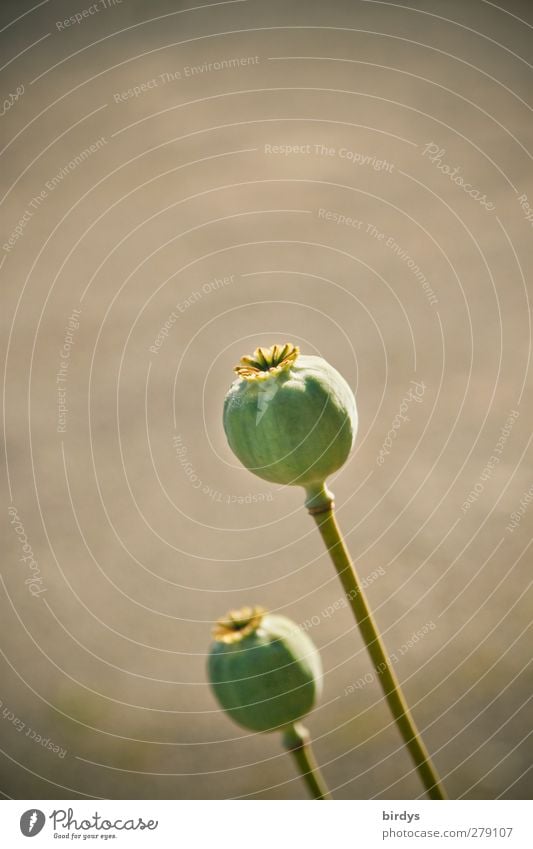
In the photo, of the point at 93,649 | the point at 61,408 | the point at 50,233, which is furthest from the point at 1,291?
the point at 93,649

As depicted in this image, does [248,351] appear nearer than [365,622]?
No

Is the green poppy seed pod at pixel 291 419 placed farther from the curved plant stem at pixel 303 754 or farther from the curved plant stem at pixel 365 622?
the curved plant stem at pixel 303 754

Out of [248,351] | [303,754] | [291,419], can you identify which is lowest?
[303,754]

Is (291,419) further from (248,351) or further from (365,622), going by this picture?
(248,351)

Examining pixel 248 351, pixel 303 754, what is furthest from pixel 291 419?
pixel 248 351

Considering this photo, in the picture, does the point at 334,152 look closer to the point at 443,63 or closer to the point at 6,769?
the point at 443,63
